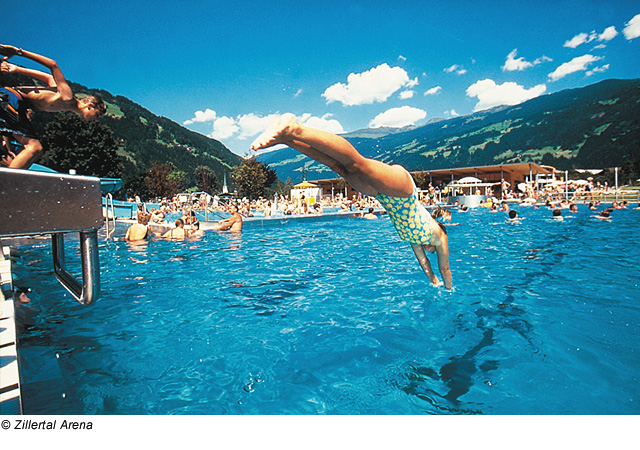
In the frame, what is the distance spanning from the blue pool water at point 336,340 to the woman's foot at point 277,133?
167cm

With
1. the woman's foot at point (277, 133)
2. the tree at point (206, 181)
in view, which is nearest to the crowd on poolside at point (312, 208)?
the woman's foot at point (277, 133)

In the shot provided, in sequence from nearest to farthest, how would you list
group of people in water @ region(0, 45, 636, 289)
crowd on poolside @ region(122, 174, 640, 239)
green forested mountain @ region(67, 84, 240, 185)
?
group of people in water @ region(0, 45, 636, 289)
crowd on poolside @ region(122, 174, 640, 239)
green forested mountain @ region(67, 84, 240, 185)

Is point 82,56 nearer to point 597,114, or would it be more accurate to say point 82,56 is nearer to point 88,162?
point 88,162

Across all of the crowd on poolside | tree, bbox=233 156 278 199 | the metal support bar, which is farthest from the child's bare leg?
tree, bbox=233 156 278 199

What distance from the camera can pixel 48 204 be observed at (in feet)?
3.15

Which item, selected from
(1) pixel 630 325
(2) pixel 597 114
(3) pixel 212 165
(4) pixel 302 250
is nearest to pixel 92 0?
(4) pixel 302 250

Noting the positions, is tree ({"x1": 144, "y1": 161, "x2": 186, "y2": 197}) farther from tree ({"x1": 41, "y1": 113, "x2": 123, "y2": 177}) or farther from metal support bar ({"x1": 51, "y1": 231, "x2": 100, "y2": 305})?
metal support bar ({"x1": 51, "y1": 231, "x2": 100, "y2": 305})

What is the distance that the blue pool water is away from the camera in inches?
83.0

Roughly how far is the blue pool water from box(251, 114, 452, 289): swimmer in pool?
0.91m

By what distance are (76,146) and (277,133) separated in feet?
109

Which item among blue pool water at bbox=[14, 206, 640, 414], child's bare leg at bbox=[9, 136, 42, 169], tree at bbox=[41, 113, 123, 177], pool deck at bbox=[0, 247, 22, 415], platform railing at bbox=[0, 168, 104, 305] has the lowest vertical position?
blue pool water at bbox=[14, 206, 640, 414]

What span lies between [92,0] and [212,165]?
75.7 metres

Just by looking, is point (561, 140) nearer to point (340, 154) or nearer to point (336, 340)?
point (336, 340)

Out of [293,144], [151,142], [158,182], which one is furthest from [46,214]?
[151,142]
